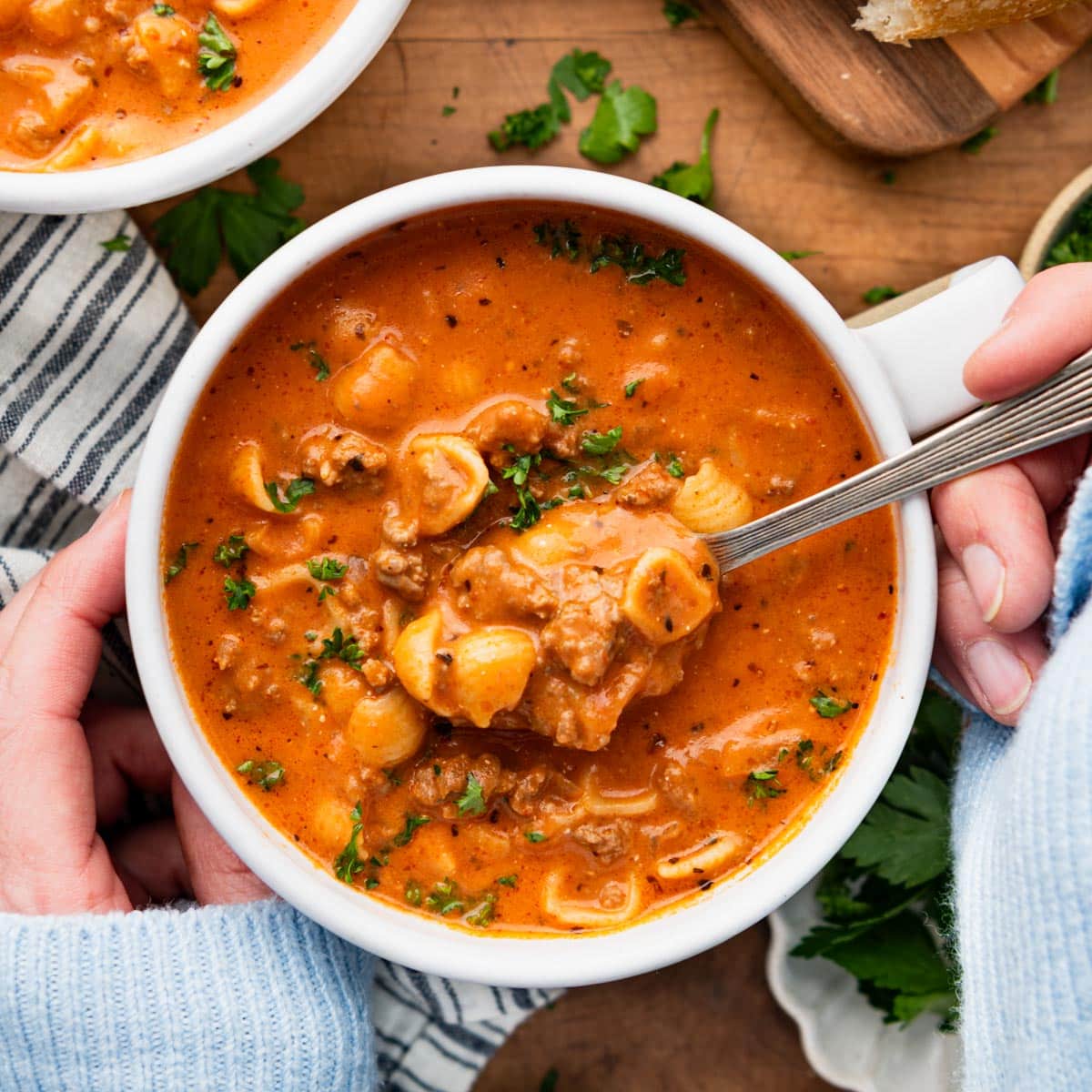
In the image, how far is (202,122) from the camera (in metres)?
2.82

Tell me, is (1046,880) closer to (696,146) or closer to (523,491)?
(523,491)

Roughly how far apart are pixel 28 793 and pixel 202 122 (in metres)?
1.59

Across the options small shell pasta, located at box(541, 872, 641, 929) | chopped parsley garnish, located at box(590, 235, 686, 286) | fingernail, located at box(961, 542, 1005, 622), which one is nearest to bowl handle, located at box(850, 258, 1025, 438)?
fingernail, located at box(961, 542, 1005, 622)

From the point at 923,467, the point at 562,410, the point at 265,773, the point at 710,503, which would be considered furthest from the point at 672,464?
the point at 265,773

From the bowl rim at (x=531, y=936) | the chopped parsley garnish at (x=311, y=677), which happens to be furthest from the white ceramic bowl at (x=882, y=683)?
the chopped parsley garnish at (x=311, y=677)

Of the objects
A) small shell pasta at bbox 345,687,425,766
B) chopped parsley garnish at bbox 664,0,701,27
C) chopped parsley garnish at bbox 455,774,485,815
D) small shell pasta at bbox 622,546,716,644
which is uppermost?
chopped parsley garnish at bbox 664,0,701,27

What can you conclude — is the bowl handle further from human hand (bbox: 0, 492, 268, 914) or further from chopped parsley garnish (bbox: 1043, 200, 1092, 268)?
human hand (bbox: 0, 492, 268, 914)

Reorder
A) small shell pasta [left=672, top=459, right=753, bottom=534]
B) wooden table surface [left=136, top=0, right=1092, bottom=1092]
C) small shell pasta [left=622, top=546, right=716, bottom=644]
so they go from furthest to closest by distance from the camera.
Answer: wooden table surface [left=136, top=0, right=1092, bottom=1092]
small shell pasta [left=672, top=459, right=753, bottom=534]
small shell pasta [left=622, top=546, right=716, bottom=644]

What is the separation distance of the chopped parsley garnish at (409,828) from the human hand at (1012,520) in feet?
3.97

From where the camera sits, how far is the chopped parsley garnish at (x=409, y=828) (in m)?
2.54

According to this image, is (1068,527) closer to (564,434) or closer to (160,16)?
(564,434)

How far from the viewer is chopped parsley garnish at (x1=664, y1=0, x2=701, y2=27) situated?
10.5 feet

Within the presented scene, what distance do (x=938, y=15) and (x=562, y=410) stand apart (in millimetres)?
1489

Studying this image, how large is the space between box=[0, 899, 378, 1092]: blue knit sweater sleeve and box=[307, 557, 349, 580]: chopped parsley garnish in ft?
2.87
